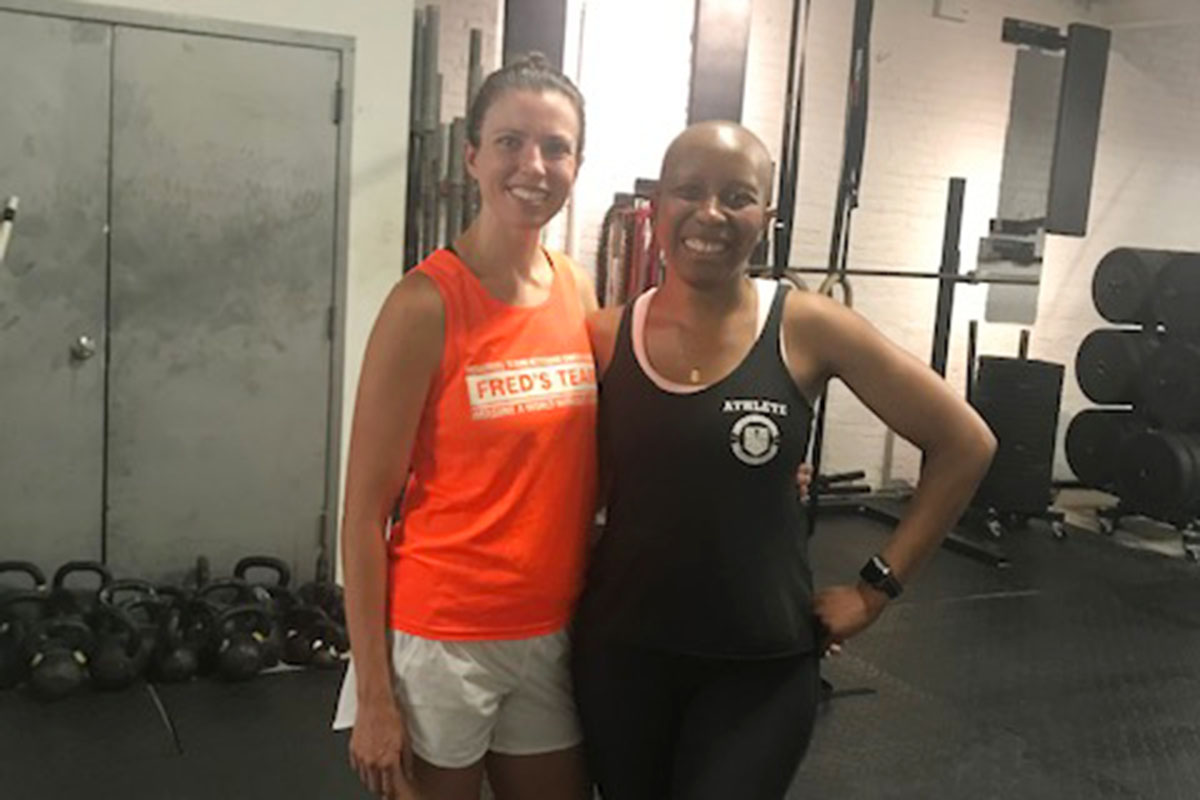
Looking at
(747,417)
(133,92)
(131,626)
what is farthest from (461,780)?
(133,92)

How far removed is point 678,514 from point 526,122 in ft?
1.85

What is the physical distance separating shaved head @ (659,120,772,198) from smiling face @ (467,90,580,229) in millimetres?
148

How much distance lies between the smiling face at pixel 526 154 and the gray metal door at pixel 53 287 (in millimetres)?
2537

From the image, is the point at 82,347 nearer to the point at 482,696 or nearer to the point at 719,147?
the point at 482,696

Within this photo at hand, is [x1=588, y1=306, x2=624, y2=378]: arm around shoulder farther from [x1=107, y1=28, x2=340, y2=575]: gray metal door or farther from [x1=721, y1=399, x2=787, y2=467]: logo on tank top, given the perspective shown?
[x1=107, y1=28, x2=340, y2=575]: gray metal door

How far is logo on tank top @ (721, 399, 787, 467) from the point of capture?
1458mm

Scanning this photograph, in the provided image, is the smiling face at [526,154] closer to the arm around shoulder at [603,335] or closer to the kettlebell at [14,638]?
the arm around shoulder at [603,335]

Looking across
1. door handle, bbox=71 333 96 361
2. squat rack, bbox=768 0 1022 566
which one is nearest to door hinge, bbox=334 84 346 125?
door handle, bbox=71 333 96 361

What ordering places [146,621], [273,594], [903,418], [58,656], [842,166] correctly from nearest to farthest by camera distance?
1. [903,418]
2. [58,656]
3. [146,621]
4. [273,594]
5. [842,166]

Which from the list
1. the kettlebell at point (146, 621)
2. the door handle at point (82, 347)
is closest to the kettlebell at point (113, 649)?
the kettlebell at point (146, 621)

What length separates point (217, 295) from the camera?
3781mm

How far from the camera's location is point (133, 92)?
3588mm

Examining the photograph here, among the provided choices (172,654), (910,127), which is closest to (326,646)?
(172,654)

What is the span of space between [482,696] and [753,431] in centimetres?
51
